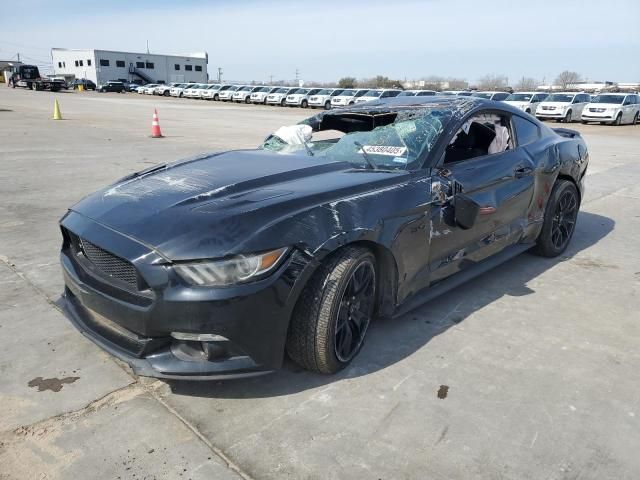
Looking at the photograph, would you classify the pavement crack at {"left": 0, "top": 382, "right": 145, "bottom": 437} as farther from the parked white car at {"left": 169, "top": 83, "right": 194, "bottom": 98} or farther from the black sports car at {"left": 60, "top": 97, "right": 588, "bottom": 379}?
the parked white car at {"left": 169, "top": 83, "right": 194, "bottom": 98}

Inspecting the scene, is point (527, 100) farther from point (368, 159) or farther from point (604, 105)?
point (368, 159)

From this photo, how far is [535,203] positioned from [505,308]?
1104 millimetres

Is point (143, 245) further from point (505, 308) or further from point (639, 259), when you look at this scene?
point (639, 259)

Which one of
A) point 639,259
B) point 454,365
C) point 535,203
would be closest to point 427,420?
point 454,365

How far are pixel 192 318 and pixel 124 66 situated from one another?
91177mm

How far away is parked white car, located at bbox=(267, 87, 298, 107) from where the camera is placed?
38.7m

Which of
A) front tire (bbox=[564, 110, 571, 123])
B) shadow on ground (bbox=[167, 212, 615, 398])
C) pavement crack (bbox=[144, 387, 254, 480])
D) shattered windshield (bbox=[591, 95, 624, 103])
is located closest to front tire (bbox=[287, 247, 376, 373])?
shadow on ground (bbox=[167, 212, 615, 398])

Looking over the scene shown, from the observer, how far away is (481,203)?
3.71 meters

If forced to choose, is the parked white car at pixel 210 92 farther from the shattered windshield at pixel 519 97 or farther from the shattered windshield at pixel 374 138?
the shattered windshield at pixel 374 138

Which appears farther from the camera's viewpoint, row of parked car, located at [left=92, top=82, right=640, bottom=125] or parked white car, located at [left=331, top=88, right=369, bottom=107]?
parked white car, located at [left=331, top=88, right=369, bottom=107]

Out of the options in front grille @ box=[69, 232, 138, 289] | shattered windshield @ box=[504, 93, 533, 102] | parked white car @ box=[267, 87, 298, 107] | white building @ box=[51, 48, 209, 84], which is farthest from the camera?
white building @ box=[51, 48, 209, 84]

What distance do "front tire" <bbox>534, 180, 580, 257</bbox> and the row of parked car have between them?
9869 millimetres

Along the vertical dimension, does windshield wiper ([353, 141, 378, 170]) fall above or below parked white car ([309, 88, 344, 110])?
above

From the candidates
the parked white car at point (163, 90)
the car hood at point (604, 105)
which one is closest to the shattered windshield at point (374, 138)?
the car hood at point (604, 105)
